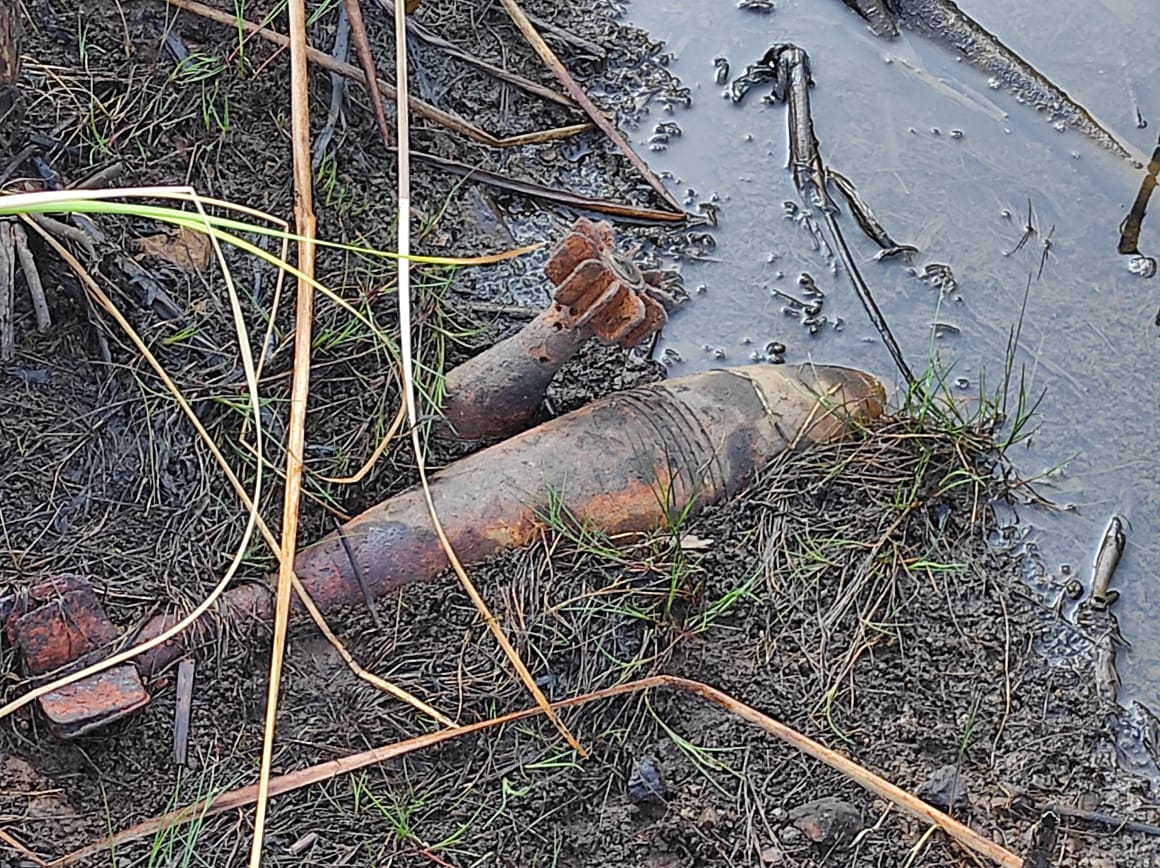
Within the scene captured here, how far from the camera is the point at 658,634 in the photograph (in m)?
2.38

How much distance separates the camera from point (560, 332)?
2.44 metres

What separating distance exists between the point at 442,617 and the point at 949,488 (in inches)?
42.7

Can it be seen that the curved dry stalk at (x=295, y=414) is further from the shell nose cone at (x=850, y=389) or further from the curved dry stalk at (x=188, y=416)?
the shell nose cone at (x=850, y=389)

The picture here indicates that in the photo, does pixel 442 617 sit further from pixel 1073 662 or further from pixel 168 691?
pixel 1073 662

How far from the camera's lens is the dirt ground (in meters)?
2.12

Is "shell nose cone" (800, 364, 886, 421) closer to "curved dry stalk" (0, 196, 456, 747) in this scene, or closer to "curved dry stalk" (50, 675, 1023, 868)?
"curved dry stalk" (50, 675, 1023, 868)

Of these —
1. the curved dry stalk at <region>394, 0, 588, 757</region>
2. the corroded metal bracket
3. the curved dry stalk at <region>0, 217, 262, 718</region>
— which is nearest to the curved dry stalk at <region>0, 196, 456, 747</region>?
the curved dry stalk at <region>0, 217, 262, 718</region>

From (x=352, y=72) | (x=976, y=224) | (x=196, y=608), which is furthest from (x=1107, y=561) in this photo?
(x=352, y=72)

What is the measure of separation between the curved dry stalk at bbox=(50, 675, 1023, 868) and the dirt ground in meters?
0.02

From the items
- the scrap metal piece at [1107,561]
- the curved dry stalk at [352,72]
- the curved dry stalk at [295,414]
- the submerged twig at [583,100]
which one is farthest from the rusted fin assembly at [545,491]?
the curved dry stalk at [352,72]

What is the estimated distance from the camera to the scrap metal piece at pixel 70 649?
2.03 m

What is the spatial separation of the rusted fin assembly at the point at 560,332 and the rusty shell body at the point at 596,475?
9cm

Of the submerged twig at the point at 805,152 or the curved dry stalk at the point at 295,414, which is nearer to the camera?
the curved dry stalk at the point at 295,414

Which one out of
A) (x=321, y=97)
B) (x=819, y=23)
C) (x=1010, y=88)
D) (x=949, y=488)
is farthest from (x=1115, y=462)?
(x=321, y=97)
